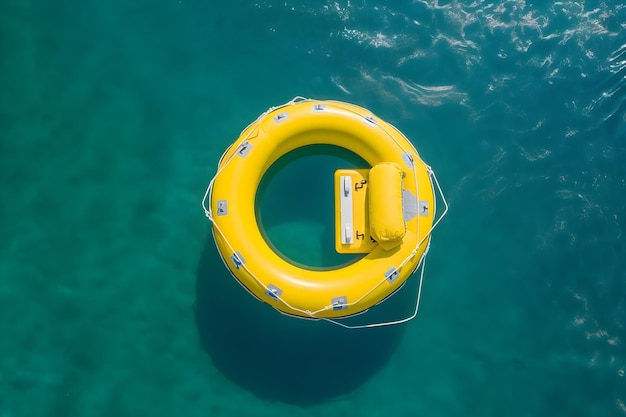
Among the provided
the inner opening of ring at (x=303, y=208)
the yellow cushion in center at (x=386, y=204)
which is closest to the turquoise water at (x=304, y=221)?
the inner opening of ring at (x=303, y=208)

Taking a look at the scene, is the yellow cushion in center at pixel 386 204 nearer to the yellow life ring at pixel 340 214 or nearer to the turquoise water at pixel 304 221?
the yellow life ring at pixel 340 214

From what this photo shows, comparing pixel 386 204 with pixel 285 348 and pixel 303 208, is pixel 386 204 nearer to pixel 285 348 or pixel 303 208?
pixel 303 208

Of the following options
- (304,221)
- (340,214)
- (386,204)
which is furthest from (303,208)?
(386,204)

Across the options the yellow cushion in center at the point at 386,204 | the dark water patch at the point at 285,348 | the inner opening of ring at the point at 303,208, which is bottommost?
the dark water patch at the point at 285,348

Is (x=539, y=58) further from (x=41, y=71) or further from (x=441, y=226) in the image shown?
(x=41, y=71)

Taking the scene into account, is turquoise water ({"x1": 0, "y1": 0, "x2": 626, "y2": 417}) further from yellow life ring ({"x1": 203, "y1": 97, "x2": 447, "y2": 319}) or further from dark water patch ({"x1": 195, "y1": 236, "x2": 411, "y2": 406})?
yellow life ring ({"x1": 203, "y1": 97, "x2": 447, "y2": 319})
